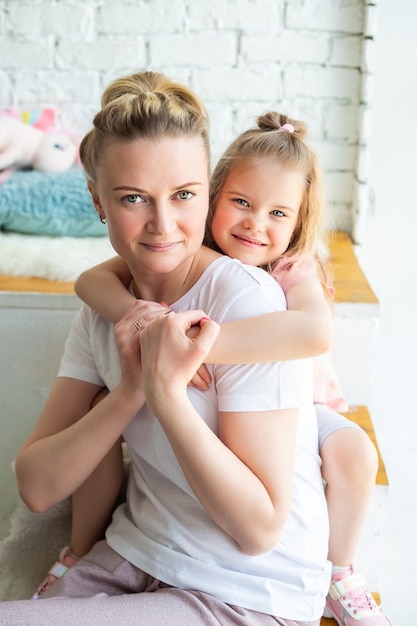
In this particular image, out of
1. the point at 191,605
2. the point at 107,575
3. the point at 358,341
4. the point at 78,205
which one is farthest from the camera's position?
the point at 78,205

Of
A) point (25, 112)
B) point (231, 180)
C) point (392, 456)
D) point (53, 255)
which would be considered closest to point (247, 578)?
point (231, 180)

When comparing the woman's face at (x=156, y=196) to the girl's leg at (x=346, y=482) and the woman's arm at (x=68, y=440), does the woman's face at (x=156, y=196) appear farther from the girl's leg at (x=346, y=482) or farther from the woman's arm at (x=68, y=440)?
the girl's leg at (x=346, y=482)

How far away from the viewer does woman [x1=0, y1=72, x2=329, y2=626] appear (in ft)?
3.44

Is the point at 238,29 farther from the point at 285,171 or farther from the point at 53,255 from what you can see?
the point at 285,171

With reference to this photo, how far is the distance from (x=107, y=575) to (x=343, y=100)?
1.89 meters

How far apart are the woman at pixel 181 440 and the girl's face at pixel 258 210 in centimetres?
16

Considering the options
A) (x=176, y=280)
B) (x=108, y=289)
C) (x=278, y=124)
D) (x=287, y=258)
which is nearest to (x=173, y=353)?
(x=176, y=280)

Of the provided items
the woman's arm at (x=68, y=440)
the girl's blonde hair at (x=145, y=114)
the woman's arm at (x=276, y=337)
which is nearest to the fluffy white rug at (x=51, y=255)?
the woman's arm at (x=68, y=440)

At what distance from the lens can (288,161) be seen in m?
1.39

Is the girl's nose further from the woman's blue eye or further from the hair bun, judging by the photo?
the woman's blue eye

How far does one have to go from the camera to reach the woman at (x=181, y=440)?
105 cm

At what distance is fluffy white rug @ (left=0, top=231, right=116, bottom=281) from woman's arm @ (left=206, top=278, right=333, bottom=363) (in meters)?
1.08

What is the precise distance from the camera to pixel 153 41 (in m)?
2.60

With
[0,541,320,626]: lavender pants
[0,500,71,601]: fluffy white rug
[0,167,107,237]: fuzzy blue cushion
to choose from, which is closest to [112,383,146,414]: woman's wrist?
[0,541,320,626]: lavender pants
